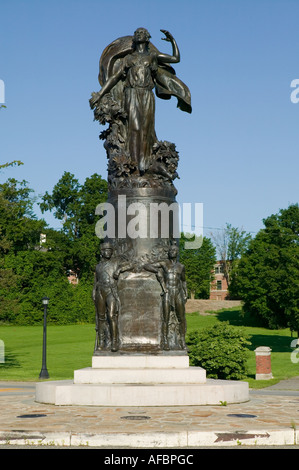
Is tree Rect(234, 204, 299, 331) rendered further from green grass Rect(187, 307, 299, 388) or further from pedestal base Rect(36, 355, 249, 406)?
pedestal base Rect(36, 355, 249, 406)

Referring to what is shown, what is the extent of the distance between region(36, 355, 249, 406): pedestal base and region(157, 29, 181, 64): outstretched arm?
7223 millimetres

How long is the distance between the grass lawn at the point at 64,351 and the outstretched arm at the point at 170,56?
12022 millimetres

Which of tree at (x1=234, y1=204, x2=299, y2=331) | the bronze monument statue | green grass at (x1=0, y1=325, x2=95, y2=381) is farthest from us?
tree at (x1=234, y1=204, x2=299, y2=331)

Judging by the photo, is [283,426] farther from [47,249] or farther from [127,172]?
[47,249]

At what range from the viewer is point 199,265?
89.2 meters

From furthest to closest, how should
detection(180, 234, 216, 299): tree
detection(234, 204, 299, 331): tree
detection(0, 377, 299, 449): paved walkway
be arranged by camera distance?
detection(180, 234, 216, 299): tree → detection(234, 204, 299, 331): tree → detection(0, 377, 299, 449): paved walkway

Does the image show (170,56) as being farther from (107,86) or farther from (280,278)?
(280,278)

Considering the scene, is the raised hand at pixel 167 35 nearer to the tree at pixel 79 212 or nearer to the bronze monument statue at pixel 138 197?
the bronze monument statue at pixel 138 197

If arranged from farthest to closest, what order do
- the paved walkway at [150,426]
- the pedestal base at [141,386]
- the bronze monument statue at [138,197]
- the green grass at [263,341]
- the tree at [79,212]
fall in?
the tree at [79,212]
the green grass at [263,341]
the bronze monument statue at [138,197]
the pedestal base at [141,386]
the paved walkway at [150,426]

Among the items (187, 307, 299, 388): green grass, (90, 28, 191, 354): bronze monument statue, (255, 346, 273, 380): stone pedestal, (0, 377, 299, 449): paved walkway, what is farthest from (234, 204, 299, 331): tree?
(0, 377, 299, 449): paved walkway

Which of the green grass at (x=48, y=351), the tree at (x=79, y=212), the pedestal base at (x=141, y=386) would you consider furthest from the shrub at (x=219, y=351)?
the tree at (x=79, y=212)

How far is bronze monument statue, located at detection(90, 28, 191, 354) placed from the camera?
13.0 m

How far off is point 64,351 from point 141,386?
87.6ft

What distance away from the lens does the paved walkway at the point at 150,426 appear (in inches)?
322
